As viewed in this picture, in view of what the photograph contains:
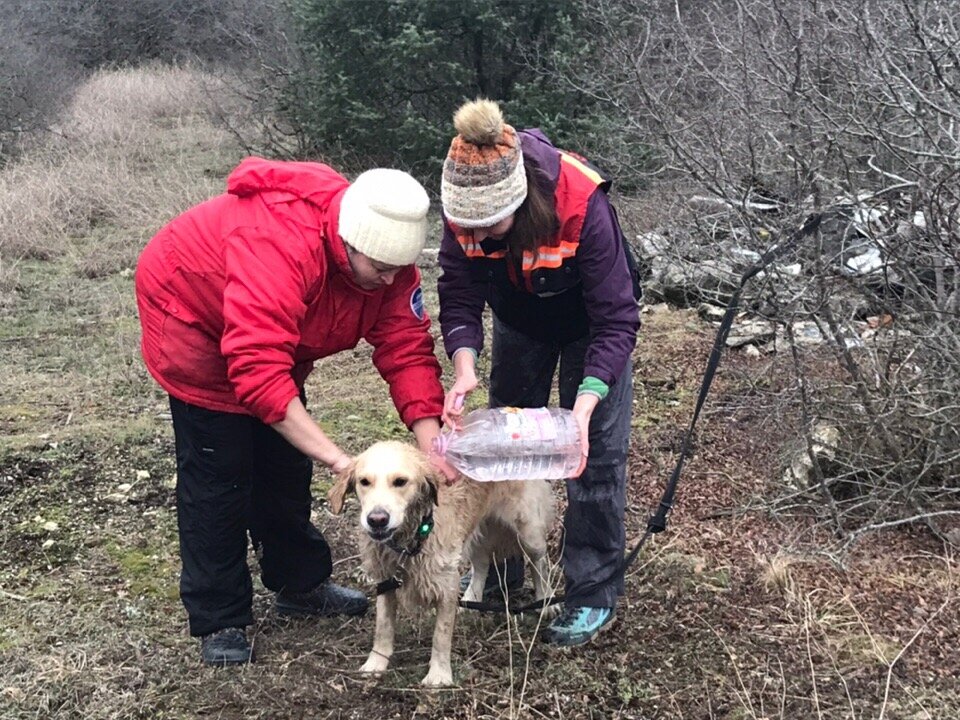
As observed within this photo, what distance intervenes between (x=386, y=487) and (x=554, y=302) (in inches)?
33.2

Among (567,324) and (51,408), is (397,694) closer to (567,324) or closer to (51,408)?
(567,324)

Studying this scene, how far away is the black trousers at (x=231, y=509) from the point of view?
10.3 ft

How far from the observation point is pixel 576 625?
11.3 ft

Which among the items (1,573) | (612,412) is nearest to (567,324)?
(612,412)

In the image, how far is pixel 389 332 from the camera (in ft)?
10.7

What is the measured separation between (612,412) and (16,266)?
8203 mm

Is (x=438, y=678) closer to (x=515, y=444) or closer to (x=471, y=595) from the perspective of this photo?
(x=471, y=595)

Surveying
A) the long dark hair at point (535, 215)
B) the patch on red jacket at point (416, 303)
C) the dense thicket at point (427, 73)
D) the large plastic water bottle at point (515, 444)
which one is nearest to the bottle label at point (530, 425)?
the large plastic water bottle at point (515, 444)

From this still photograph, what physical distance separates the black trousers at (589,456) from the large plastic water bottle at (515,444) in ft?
0.61

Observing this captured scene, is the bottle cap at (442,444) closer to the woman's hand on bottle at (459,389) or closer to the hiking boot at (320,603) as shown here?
the woman's hand on bottle at (459,389)

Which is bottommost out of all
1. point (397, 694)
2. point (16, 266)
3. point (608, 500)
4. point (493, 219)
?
point (16, 266)

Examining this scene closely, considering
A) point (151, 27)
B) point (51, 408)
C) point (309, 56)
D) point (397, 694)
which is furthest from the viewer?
point (151, 27)

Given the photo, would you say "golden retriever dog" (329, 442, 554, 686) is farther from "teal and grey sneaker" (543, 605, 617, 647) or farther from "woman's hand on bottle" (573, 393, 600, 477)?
"woman's hand on bottle" (573, 393, 600, 477)

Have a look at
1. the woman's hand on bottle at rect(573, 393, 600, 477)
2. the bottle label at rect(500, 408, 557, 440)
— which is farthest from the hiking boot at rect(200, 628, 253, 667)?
the woman's hand on bottle at rect(573, 393, 600, 477)
